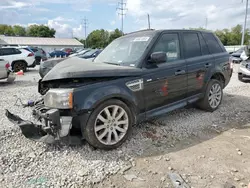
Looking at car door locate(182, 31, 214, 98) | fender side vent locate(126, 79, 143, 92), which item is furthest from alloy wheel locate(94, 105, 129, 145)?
car door locate(182, 31, 214, 98)

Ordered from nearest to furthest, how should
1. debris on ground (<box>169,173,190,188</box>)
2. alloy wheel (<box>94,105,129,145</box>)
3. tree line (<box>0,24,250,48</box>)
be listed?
debris on ground (<box>169,173,190,188</box>) → alloy wheel (<box>94,105,129,145</box>) → tree line (<box>0,24,250,48</box>)

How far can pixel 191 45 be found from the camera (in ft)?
15.6

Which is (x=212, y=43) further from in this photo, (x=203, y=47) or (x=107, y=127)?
(x=107, y=127)

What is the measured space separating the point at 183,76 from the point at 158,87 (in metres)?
0.75

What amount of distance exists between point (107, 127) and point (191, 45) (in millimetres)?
2645

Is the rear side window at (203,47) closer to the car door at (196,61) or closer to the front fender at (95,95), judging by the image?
the car door at (196,61)

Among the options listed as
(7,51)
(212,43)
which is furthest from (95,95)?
(7,51)

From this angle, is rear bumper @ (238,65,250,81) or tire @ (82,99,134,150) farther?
rear bumper @ (238,65,250,81)

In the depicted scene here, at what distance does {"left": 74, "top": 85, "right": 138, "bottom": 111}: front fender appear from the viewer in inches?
122

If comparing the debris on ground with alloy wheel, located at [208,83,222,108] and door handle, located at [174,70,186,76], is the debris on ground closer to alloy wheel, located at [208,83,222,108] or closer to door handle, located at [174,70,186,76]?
door handle, located at [174,70,186,76]

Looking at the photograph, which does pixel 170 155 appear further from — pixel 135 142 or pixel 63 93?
pixel 63 93

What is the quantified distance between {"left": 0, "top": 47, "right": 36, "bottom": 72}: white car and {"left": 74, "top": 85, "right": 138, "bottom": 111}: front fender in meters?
12.1

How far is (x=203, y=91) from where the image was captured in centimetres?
496

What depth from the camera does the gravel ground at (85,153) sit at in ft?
9.26
